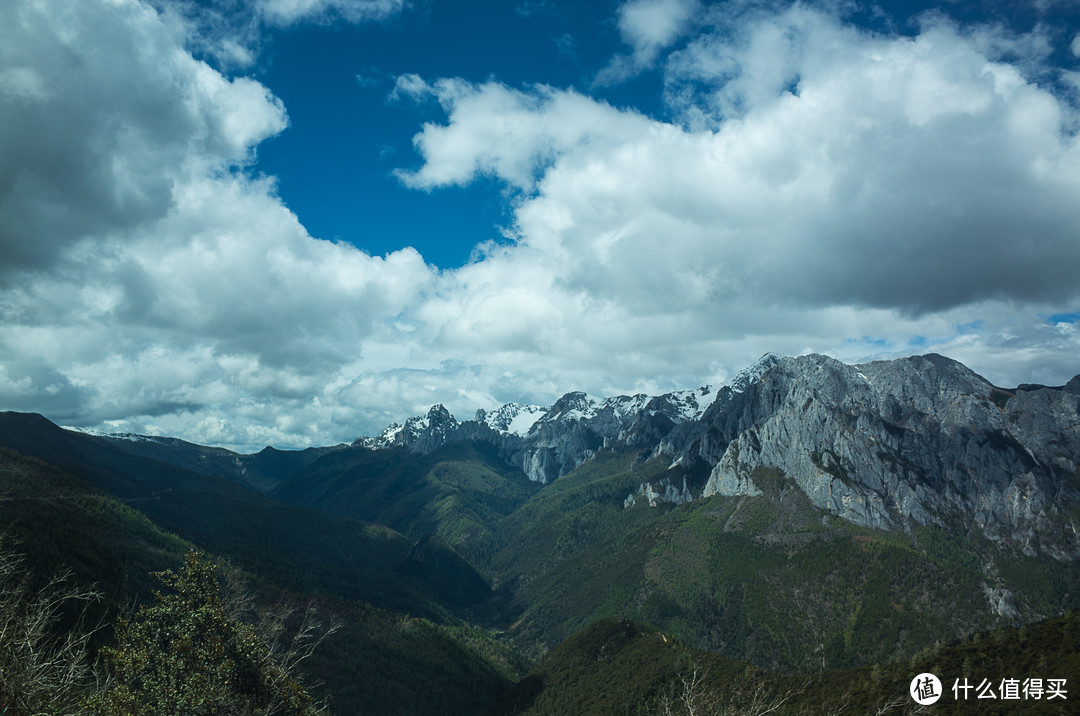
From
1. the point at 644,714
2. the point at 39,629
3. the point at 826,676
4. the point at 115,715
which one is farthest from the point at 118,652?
the point at 644,714

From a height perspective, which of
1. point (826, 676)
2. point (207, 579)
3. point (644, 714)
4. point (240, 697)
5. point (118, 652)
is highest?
point (207, 579)

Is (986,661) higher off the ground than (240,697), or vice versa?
(240,697)

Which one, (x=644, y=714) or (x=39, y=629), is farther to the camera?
(x=644, y=714)

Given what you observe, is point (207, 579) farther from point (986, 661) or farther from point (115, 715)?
point (986, 661)

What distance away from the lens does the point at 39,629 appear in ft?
114

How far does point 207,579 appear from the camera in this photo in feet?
144

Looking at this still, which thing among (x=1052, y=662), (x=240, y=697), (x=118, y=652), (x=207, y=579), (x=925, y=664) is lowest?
(x=925, y=664)

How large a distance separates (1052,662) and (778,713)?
5259 centimetres

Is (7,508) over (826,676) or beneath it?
over

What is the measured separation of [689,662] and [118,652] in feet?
584

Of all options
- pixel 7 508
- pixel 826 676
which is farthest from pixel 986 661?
pixel 7 508

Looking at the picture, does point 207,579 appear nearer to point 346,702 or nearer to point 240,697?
point 240,697

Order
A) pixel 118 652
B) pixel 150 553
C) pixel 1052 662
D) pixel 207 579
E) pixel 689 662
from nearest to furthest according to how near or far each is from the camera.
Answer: pixel 118 652 < pixel 207 579 < pixel 1052 662 < pixel 689 662 < pixel 150 553

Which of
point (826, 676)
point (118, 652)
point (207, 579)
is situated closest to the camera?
point (118, 652)
